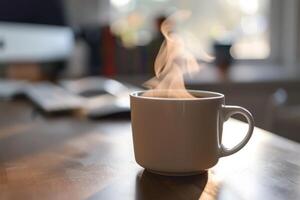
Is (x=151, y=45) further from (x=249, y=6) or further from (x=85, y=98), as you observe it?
(x=85, y=98)

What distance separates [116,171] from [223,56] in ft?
5.43

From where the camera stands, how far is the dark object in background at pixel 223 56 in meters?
2.04

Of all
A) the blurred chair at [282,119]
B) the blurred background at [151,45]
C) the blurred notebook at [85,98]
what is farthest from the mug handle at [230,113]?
the blurred chair at [282,119]

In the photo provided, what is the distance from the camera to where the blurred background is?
157cm

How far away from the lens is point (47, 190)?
409mm

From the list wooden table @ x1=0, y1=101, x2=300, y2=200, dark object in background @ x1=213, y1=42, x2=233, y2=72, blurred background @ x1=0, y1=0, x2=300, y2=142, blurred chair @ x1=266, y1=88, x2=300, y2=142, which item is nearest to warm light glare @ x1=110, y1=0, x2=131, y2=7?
blurred background @ x1=0, y1=0, x2=300, y2=142

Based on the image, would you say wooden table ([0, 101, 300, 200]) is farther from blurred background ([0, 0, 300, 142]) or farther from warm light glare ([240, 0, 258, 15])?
warm light glare ([240, 0, 258, 15])

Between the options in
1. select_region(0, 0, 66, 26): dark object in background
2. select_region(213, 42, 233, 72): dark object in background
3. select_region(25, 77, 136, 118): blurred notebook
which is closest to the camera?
select_region(25, 77, 136, 118): blurred notebook

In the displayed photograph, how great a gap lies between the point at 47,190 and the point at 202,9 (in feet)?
6.64

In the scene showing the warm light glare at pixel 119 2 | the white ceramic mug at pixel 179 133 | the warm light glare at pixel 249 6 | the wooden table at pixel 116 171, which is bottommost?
the wooden table at pixel 116 171

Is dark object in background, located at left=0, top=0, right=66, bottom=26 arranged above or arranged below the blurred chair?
above

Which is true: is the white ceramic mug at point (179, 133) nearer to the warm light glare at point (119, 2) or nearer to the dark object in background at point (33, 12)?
the dark object in background at point (33, 12)

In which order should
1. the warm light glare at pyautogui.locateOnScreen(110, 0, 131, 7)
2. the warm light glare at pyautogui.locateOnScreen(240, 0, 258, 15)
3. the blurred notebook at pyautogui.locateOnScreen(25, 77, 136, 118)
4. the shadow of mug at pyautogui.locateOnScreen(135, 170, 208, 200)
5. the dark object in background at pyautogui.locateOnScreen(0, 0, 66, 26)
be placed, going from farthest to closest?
the warm light glare at pyautogui.locateOnScreen(240, 0, 258, 15) → the warm light glare at pyautogui.locateOnScreen(110, 0, 131, 7) → the dark object in background at pyautogui.locateOnScreen(0, 0, 66, 26) → the blurred notebook at pyautogui.locateOnScreen(25, 77, 136, 118) → the shadow of mug at pyautogui.locateOnScreen(135, 170, 208, 200)

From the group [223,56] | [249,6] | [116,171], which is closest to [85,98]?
[116,171]
